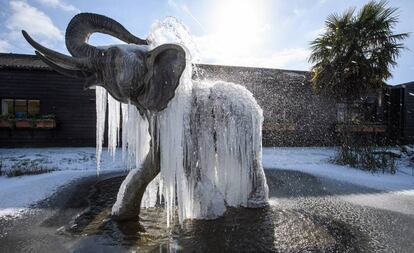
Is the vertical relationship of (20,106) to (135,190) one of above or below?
above

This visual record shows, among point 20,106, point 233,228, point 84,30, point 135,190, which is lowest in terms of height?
point 233,228

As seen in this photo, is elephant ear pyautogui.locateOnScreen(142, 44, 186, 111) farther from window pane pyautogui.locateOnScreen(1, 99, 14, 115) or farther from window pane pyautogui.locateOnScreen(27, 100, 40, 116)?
window pane pyautogui.locateOnScreen(1, 99, 14, 115)

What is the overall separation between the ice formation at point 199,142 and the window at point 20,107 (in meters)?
12.2

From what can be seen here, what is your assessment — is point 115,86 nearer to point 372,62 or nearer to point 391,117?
point 372,62

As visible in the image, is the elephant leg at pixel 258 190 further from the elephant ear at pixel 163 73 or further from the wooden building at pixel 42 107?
the wooden building at pixel 42 107

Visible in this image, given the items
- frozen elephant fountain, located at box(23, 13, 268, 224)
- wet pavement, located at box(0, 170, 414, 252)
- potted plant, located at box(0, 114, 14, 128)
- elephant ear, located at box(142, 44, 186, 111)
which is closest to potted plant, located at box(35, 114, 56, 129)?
potted plant, located at box(0, 114, 14, 128)

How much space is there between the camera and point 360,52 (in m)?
11.9

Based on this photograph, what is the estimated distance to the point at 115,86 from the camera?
3.08 metres

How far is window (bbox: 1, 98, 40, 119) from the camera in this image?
13961 mm

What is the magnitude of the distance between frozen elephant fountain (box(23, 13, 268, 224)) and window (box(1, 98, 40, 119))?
12232 millimetres

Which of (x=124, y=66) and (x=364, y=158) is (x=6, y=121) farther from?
(x=364, y=158)

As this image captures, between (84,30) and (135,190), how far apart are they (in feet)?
6.01

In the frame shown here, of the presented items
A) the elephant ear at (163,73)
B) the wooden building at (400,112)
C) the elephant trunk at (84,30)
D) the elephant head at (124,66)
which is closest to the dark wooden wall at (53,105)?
the elephant trunk at (84,30)

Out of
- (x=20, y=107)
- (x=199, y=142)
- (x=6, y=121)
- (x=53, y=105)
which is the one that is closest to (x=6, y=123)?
(x=6, y=121)
